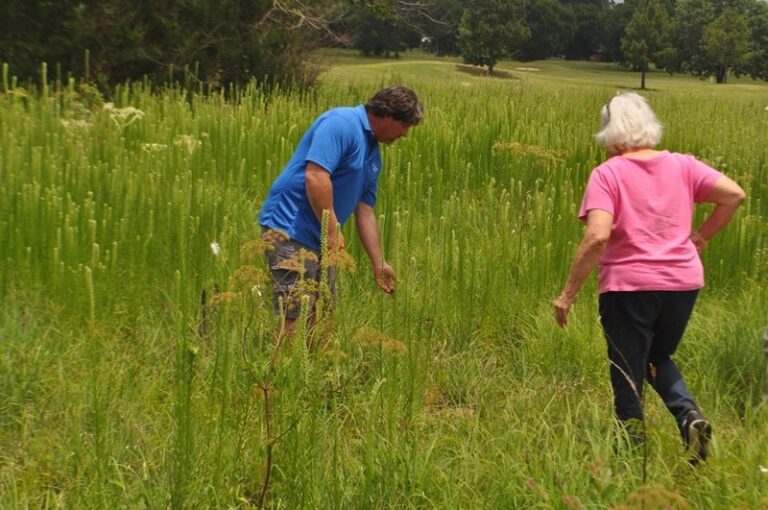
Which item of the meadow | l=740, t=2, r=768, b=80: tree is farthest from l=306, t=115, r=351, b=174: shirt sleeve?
l=740, t=2, r=768, b=80: tree

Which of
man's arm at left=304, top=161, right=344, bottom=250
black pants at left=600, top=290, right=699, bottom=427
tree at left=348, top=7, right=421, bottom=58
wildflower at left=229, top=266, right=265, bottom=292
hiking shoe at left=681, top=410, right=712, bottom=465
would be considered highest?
tree at left=348, top=7, right=421, bottom=58

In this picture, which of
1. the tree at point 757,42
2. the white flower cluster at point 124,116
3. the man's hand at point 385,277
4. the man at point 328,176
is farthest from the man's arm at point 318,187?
the tree at point 757,42

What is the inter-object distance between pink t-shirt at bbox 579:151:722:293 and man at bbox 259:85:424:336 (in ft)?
3.32

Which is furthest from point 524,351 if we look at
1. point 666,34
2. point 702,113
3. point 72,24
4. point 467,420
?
point 666,34

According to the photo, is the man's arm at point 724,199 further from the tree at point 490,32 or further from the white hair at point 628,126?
the tree at point 490,32

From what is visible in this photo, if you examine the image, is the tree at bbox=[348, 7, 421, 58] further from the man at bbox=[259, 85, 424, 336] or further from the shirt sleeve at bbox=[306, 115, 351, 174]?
the shirt sleeve at bbox=[306, 115, 351, 174]

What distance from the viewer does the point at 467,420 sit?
11.6ft

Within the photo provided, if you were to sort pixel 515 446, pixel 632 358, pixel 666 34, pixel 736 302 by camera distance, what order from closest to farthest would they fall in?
1. pixel 515 446
2. pixel 632 358
3. pixel 736 302
4. pixel 666 34

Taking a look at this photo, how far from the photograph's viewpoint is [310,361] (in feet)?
10.0

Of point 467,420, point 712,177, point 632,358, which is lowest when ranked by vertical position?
point 467,420

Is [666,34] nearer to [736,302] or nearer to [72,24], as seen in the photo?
[72,24]

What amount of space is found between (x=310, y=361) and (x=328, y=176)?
1037 mm

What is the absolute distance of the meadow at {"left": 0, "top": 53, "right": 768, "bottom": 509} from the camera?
2742 mm

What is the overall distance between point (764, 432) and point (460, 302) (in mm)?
1665
